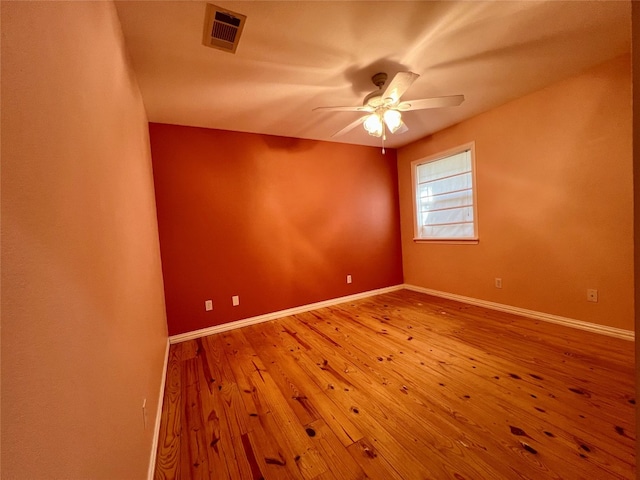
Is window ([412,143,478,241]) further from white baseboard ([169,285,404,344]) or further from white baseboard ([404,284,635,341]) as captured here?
white baseboard ([169,285,404,344])

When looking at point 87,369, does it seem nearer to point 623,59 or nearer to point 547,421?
point 547,421

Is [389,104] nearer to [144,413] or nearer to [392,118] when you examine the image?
[392,118]

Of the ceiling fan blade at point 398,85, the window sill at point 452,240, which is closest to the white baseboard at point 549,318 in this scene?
the window sill at point 452,240

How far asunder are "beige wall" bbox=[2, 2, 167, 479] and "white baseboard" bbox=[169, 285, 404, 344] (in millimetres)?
1791

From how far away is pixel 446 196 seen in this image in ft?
11.8

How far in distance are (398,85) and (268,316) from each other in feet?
9.50

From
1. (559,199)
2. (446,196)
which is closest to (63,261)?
(559,199)

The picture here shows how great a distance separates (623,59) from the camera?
2.04 m

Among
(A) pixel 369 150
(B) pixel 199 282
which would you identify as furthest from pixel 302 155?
(B) pixel 199 282

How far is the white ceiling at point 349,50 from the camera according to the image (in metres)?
1.49

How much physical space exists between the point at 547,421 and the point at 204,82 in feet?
11.0

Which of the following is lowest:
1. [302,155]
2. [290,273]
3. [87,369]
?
[290,273]

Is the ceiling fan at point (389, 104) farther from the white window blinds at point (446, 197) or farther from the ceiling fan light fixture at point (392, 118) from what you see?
the white window blinds at point (446, 197)

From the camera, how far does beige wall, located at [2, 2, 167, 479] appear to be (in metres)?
0.38
